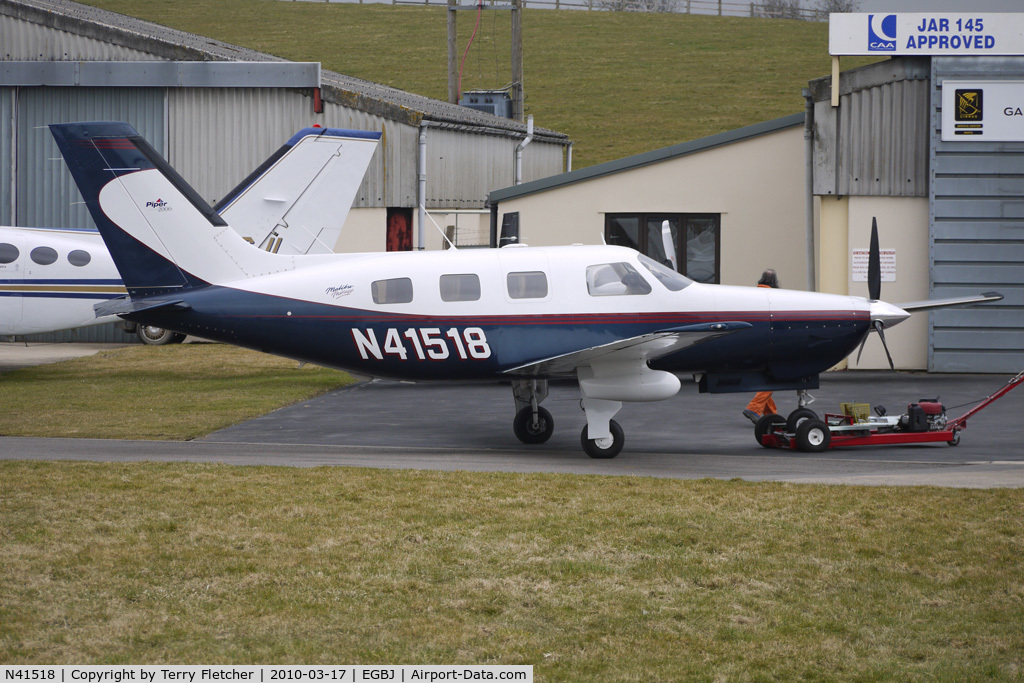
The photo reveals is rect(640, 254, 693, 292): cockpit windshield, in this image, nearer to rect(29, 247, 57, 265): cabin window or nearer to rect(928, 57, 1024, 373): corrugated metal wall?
rect(928, 57, 1024, 373): corrugated metal wall

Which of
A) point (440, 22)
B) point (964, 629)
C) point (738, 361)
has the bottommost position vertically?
point (964, 629)

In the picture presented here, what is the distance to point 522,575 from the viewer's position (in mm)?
8219

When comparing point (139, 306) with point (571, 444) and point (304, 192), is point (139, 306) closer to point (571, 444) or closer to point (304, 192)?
point (571, 444)

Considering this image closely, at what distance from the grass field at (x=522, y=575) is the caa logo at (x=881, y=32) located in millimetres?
14370

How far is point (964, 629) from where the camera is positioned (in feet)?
23.3

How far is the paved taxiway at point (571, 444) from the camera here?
12930 millimetres

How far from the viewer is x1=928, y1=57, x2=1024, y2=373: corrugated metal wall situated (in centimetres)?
2234

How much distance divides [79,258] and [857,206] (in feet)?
54.2

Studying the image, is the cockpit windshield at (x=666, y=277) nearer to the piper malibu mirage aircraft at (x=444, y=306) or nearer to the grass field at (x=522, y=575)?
the piper malibu mirage aircraft at (x=444, y=306)

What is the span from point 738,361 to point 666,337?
1.66 metres

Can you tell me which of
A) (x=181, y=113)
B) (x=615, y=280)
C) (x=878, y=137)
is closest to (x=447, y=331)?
(x=615, y=280)

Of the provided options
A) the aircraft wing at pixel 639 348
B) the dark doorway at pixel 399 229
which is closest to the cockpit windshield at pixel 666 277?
the aircraft wing at pixel 639 348

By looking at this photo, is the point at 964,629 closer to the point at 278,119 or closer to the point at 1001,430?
the point at 1001,430

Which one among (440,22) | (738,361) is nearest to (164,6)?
(440,22)
